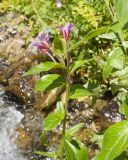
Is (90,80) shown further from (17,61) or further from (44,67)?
(17,61)

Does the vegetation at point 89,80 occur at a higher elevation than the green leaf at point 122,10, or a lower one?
lower

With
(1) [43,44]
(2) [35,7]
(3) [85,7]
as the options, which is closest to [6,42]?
(2) [35,7]

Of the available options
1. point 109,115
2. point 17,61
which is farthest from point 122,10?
point 17,61

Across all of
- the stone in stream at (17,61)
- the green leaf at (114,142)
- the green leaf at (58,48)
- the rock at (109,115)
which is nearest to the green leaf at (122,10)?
the green leaf at (114,142)

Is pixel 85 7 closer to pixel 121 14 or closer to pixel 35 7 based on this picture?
pixel 35 7

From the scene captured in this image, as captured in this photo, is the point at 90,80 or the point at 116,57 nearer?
the point at 116,57

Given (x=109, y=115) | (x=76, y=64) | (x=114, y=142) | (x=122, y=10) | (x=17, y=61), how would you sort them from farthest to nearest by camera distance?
(x=17, y=61) → (x=109, y=115) → (x=76, y=64) → (x=114, y=142) → (x=122, y=10)

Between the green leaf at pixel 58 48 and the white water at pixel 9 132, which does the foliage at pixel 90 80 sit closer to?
the green leaf at pixel 58 48

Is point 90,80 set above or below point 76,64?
below
